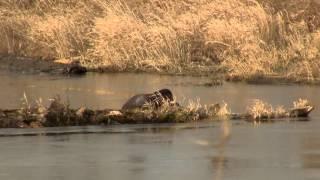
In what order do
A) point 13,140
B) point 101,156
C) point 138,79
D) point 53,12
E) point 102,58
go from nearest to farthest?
Answer: point 101,156 → point 13,140 → point 138,79 → point 102,58 → point 53,12

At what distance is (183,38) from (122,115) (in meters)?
15.9

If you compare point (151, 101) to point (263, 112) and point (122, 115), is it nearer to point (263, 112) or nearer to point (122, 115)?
point (122, 115)

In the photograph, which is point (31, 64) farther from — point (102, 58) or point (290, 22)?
point (290, 22)

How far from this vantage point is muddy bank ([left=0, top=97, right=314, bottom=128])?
1684 centimetres

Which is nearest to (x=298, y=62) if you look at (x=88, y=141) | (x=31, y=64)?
(x=31, y=64)

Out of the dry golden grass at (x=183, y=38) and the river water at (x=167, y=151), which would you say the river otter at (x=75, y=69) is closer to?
the dry golden grass at (x=183, y=38)

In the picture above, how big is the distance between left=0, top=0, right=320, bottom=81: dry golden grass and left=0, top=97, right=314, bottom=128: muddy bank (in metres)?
8.77

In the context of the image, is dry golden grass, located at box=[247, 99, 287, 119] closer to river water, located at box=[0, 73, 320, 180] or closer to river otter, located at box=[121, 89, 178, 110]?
river water, located at box=[0, 73, 320, 180]

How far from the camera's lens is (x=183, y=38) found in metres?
33.2

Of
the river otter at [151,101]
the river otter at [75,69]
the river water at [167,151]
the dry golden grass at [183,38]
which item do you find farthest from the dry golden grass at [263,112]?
the river otter at [75,69]

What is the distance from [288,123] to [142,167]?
19.7ft

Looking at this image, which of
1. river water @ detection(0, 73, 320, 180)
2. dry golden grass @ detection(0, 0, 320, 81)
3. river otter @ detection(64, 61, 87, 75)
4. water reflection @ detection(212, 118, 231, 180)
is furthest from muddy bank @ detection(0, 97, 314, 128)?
river otter @ detection(64, 61, 87, 75)

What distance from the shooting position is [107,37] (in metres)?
33.9

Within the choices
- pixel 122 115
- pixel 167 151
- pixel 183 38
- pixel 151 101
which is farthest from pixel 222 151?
pixel 183 38
